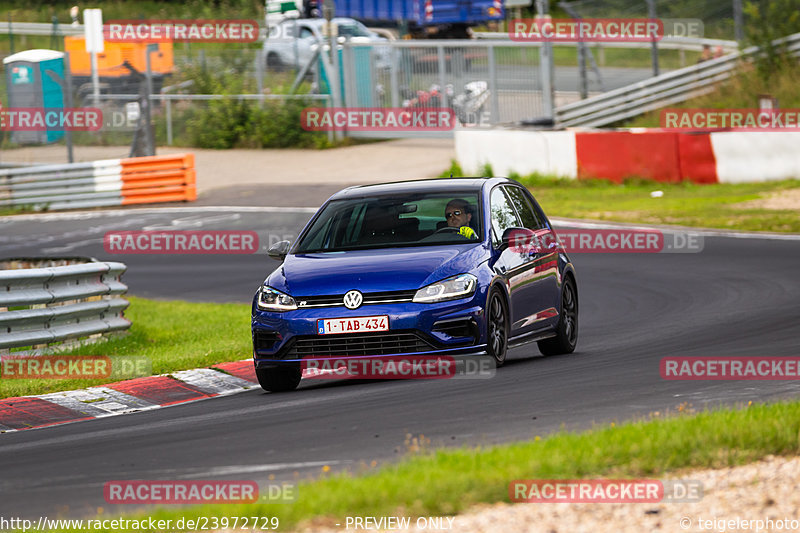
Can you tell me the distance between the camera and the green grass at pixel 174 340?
38.0ft

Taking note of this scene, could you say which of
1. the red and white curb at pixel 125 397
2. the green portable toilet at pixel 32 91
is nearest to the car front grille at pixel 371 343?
the red and white curb at pixel 125 397

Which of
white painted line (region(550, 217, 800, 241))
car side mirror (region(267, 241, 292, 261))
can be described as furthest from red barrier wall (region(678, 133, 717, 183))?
car side mirror (region(267, 241, 292, 261))

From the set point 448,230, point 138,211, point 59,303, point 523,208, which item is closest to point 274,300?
point 448,230

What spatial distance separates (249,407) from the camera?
961 centimetres

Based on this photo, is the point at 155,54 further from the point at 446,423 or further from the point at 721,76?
the point at 446,423

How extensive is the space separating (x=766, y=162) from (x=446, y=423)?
1941cm

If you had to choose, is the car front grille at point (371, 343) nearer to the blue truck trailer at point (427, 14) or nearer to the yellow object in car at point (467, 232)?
the yellow object in car at point (467, 232)

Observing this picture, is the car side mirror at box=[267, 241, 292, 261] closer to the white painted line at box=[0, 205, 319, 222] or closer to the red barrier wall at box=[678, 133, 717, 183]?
the white painted line at box=[0, 205, 319, 222]

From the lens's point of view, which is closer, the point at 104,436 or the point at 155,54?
the point at 104,436

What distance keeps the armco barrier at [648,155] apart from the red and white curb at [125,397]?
1610 centimetres

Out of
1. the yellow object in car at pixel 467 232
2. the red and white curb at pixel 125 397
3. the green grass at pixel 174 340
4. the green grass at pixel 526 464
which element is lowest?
the green grass at pixel 174 340

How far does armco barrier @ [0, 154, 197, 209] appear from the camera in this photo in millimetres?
29844

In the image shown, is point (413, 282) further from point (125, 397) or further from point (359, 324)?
point (125, 397)

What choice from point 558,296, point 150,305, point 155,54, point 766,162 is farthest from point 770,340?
point 155,54
